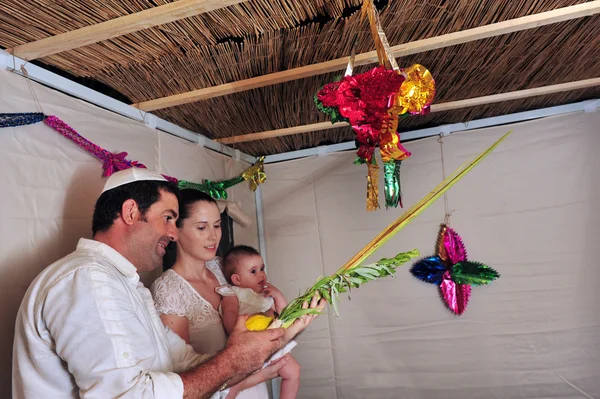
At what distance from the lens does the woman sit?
1838mm

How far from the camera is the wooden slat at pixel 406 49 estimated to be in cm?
166

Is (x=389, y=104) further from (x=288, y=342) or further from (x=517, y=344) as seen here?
(x=517, y=344)

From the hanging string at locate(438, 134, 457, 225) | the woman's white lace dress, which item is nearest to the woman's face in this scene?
the woman's white lace dress

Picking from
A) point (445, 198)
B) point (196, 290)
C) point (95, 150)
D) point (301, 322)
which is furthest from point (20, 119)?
point (445, 198)

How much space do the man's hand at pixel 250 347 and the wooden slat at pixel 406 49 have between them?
112 centimetres

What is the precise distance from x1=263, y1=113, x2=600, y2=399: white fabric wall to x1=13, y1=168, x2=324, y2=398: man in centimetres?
182

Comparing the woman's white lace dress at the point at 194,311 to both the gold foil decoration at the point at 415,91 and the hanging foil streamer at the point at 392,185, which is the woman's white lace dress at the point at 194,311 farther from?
the gold foil decoration at the point at 415,91

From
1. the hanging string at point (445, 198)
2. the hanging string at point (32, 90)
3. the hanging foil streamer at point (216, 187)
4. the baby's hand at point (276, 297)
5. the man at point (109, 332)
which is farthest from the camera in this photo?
the hanging string at point (445, 198)

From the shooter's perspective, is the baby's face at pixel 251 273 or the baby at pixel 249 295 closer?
the baby at pixel 249 295

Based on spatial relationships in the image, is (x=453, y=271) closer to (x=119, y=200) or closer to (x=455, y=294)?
(x=455, y=294)

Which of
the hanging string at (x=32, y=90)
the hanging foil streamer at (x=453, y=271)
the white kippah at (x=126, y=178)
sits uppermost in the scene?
the hanging string at (x=32, y=90)

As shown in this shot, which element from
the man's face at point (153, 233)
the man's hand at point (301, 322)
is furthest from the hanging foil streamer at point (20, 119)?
the man's hand at point (301, 322)

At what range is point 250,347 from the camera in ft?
4.39

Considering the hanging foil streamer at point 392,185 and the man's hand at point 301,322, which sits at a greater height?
the hanging foil streamer at point 392,185
